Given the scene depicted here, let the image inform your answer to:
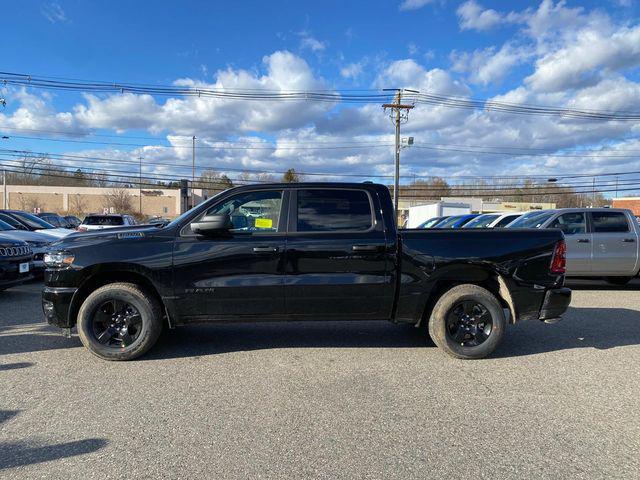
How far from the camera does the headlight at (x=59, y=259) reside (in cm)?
477

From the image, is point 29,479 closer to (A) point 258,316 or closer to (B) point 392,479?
(B) point 392,479

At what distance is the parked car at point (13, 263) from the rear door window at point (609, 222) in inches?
449

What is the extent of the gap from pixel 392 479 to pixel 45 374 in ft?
11.7

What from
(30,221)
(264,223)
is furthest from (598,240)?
(30,221)

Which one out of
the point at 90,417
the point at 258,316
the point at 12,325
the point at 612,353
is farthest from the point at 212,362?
the point at 612,353

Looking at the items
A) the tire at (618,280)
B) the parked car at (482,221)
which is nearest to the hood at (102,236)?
the tire at (618,280)

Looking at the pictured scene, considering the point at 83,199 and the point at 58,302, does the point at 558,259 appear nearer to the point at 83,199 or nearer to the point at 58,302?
the point at 58,302

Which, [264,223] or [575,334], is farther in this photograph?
[575,334]

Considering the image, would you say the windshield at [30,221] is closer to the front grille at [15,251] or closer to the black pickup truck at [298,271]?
the front grille at [15,251]

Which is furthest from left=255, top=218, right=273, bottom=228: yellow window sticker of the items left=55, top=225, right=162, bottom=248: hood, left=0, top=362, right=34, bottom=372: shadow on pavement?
left=0, top=362, right=34, bottom=372: shadow on pavement

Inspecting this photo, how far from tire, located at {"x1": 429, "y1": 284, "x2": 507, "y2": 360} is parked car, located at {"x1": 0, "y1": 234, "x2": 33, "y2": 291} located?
712 centimetres

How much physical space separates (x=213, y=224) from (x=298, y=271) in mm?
1019

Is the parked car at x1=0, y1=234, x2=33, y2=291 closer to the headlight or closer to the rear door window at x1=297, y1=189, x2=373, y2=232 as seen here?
the headlight

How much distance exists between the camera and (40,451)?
3.04 meters
